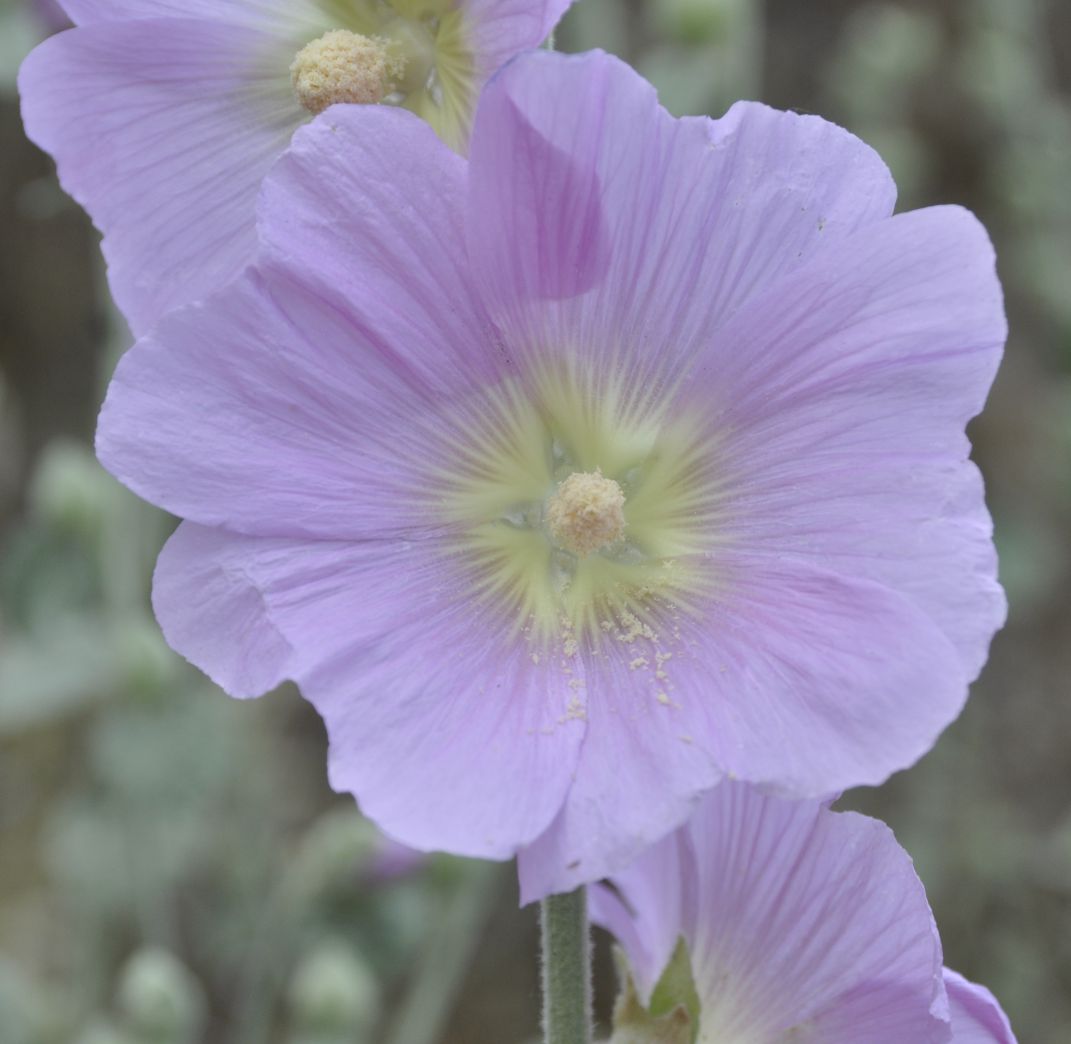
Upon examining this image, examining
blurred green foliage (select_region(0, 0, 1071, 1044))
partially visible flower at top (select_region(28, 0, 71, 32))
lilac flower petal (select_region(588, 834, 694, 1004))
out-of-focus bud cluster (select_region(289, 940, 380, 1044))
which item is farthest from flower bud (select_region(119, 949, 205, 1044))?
partially visible flower at top (select_region(28, 0, 71, 32))

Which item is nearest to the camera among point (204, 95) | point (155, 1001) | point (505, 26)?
point (505, 26)

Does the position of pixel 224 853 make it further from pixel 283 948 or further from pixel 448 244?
pixel 448 244

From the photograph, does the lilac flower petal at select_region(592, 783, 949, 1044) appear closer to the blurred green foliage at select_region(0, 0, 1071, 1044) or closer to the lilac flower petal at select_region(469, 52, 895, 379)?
the lilac flower petal at select_region(469, 52, 895, 379)

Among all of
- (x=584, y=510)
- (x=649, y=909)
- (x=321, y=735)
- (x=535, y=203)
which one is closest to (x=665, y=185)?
(x=535, y=203)

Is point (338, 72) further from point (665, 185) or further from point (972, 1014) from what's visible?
point (972, 1014)

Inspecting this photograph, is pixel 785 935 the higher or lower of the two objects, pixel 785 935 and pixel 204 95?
the lower

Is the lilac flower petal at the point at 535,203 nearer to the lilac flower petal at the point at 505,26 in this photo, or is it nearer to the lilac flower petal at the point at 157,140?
the lilac flower petal at the point at 505,26
